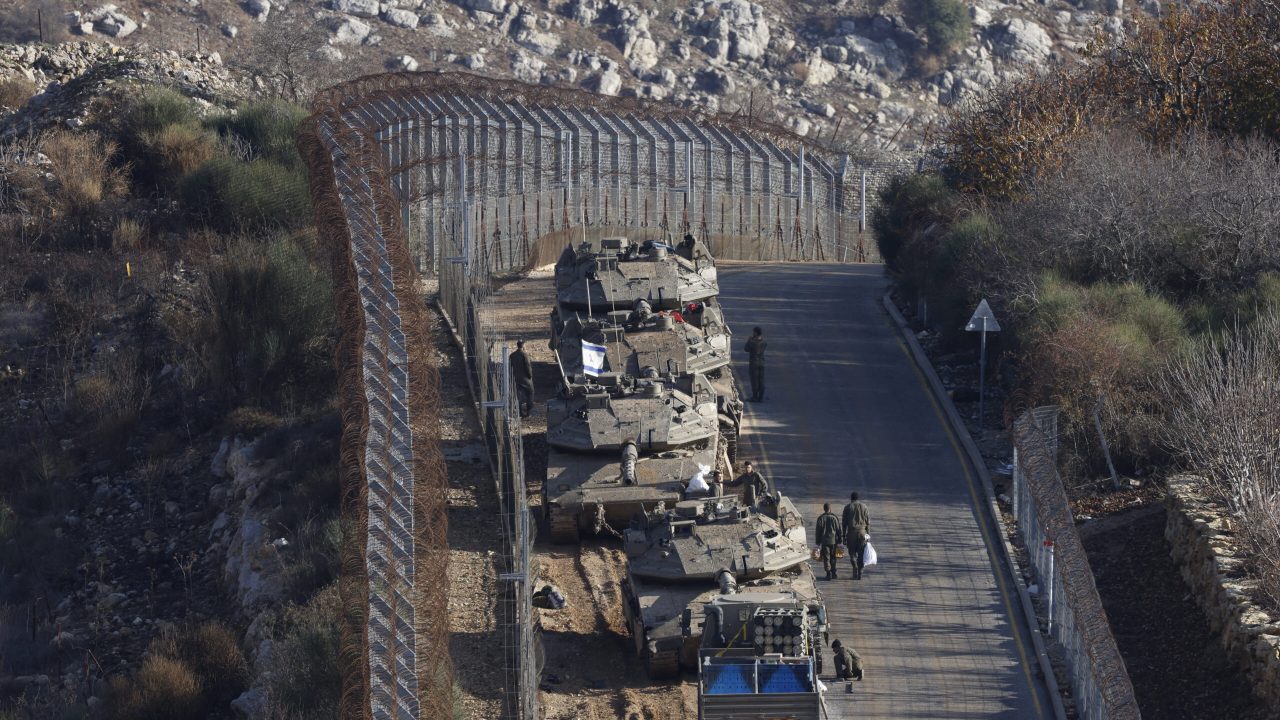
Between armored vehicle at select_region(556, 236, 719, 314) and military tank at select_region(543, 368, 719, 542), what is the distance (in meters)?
5.36

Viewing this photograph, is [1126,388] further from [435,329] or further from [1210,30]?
[1210,30]

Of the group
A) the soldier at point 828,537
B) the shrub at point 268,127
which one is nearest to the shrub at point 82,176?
the shrub at point 268,127

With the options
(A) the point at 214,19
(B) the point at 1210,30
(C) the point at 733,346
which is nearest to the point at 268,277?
(C) the point at 733,346

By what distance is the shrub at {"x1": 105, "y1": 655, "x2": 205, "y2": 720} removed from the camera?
2653 centimetres

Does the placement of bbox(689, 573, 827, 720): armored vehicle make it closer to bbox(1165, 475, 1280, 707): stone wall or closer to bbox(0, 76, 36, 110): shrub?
bbox(1165, 475, 1280, 707): stone wall

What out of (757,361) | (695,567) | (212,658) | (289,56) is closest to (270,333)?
(757,361)

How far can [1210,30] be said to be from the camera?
4581cm

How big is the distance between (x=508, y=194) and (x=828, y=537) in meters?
20.0

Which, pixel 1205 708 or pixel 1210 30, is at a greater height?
pixel 1210 30

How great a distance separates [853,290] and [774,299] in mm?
2988

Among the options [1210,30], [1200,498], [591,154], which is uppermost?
[1210,30]

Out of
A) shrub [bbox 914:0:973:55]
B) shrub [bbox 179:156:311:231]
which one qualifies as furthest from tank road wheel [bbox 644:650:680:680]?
shrub [bbox 914:0:973:55]

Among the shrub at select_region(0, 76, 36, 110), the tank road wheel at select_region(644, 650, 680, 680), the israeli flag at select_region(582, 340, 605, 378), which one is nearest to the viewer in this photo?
the tank road wheel at select_region(644, 650, 680, 680)

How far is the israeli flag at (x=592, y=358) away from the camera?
30484 millimetres
